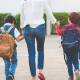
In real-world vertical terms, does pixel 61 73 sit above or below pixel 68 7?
below

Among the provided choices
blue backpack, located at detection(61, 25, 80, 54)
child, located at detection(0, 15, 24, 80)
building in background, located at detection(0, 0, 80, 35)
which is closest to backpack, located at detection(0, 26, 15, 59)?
child, located at detection(0, 15, 24, 80)

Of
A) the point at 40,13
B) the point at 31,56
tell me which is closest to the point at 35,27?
the point at 40,13

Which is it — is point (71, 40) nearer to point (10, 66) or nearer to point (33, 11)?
point (33, 11)

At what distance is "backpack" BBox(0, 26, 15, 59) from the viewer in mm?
2996

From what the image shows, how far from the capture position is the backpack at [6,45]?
9.83 feet

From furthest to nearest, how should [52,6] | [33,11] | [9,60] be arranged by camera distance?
1. [52,6]
2. [9,60]
3. [33,11]

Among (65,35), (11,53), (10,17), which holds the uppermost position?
(10,17)

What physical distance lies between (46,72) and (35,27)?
4.56 ft

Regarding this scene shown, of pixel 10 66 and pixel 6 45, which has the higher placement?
pixel 6 45

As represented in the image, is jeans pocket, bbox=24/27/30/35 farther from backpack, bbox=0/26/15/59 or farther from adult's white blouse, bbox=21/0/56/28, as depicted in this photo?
backpack, bbox=0/26/15/59

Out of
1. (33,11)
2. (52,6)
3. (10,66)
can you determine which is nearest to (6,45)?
(10,66)

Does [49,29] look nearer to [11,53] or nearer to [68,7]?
[68,7]

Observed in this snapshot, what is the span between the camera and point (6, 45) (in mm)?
3023

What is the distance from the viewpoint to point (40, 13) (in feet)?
9.90
